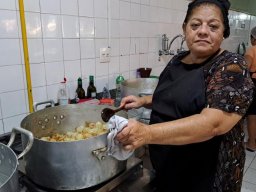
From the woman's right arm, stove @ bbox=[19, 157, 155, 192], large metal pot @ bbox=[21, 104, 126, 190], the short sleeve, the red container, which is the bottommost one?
stove @ bbox=[19, 157, 155, 192]

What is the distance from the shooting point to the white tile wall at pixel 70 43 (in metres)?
1.16

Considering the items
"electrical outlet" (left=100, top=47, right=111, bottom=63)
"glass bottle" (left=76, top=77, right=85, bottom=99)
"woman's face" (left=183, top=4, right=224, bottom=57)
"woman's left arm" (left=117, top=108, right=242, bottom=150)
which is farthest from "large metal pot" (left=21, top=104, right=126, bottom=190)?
"electrical outlet" (left=100, top=47, right=111, bottom=63)

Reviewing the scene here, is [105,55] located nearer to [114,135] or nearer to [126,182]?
[126,182]

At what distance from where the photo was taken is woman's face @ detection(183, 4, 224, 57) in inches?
30.3

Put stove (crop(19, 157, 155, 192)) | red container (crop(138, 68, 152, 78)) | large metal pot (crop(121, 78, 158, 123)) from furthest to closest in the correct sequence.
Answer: red container (crop(138, 68, 152, 78))
large metal pot (crop(121, 78, 158, 123))
stove (crop(19, 157, 155, 192))

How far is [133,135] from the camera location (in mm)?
587

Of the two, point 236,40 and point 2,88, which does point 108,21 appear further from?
point 236,40

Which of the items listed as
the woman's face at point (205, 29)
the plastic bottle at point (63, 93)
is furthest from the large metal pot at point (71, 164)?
the plastic bottle at point (63, 93)

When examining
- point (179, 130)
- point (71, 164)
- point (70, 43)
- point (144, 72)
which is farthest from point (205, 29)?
point (144, 72)

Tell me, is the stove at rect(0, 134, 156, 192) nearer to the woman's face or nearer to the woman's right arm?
the woman's right arm

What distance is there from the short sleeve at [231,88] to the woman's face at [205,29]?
3.7 inches

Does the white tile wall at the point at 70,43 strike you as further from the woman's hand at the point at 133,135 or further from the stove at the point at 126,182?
the woman's hand at the point at 133,135

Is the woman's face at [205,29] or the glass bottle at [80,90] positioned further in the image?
the glass bottle at [80,90]

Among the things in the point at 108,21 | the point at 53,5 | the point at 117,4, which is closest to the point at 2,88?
the point at 53,5
